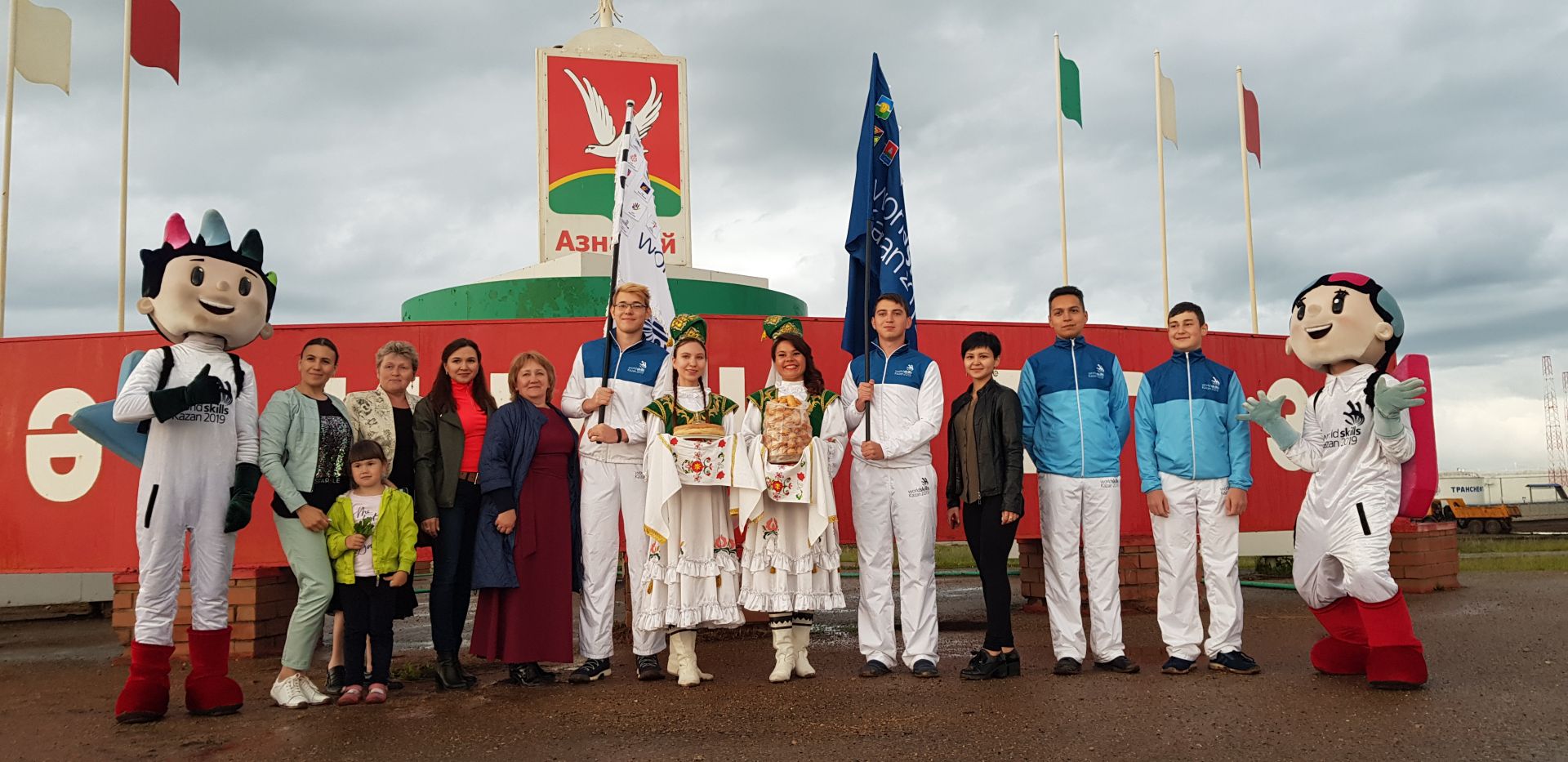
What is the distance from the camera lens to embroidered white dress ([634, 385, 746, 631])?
462 cm

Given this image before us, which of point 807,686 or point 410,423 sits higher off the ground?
point 410,423

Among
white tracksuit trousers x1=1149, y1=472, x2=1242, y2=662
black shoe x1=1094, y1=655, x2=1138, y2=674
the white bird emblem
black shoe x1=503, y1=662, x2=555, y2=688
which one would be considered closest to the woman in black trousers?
black shoe x1=1094, y1=655, x2=1138, y2=674

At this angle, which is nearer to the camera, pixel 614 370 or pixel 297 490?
pixel 297 490

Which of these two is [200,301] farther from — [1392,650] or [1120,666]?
[1392,650]

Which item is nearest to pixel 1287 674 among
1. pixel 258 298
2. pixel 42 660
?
pixel 258 298

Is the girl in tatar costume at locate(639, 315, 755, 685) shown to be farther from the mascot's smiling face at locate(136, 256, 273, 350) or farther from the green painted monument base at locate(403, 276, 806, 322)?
the green painted monument base at locate(403, 276, 806, 322)

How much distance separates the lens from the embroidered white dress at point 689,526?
4621 millimetres

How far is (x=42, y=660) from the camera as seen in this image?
6402 millimetres

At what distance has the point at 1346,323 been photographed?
459 centimetres

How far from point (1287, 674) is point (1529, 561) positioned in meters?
9.49

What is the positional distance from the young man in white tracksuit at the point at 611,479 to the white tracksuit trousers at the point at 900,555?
1.05 m

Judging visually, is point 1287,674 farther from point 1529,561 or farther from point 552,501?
point 1529,561

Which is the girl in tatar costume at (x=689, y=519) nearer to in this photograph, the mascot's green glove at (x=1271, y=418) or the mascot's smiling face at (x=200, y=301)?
the mascot's smiling face at (x=200, y=301)

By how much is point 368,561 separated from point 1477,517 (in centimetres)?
2727
